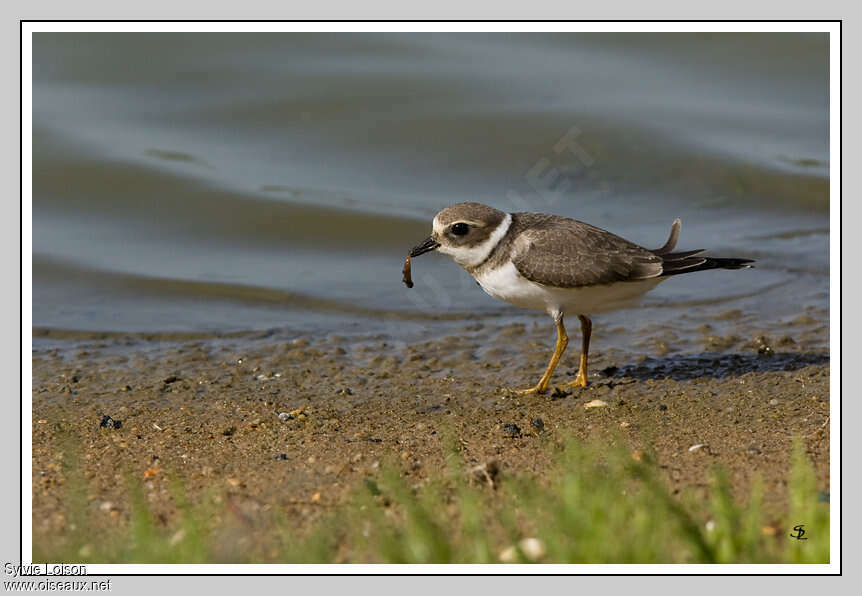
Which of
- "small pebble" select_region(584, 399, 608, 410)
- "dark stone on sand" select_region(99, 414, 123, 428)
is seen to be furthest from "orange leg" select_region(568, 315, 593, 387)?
"dark stone on sand" select_region(99, 414, 123, 428)

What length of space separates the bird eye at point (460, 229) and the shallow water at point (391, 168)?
1.71 metres

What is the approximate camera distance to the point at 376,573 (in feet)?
12.2

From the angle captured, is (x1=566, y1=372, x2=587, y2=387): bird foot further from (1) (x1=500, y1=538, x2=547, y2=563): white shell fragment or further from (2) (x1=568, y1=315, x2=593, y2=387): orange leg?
(1) (x1=500, y1=538, x2=547, y2=563): white shell fragment

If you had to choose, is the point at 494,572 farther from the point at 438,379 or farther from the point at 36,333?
the point at 36,333

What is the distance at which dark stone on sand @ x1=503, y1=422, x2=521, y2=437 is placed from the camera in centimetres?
547

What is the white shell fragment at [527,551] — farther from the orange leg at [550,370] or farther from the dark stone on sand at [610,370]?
the dark stone on sand at [610,370]

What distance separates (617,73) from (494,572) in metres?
10.6

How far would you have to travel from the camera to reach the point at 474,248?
257 inches

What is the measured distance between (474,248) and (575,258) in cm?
67

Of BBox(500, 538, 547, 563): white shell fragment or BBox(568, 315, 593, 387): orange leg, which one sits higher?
BBox(568, 315, 593, 387): orange leg

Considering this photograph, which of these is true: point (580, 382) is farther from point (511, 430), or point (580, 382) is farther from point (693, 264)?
point (511, 430)

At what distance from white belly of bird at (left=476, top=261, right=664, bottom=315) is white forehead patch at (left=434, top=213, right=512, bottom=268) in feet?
0.39

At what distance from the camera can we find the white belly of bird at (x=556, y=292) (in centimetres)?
636

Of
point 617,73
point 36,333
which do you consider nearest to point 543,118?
point 617,73
